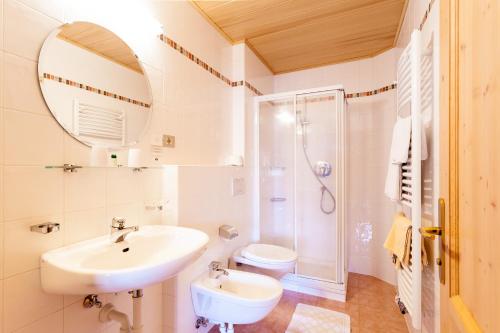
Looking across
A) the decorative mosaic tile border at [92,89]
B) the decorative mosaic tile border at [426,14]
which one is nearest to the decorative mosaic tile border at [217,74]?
the decorative mosaic tile border at [92,89]

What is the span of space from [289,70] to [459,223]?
2.77 metres

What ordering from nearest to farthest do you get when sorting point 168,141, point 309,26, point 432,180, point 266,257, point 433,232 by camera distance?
point 433,232, point 432,180, point 168,141, point 266,257, point 309,26

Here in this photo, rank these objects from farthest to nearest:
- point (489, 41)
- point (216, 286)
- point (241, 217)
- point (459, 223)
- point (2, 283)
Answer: point (241, 217) → point (216, 286) → point (2, 283) → point (459, 223) → point (489, 41)

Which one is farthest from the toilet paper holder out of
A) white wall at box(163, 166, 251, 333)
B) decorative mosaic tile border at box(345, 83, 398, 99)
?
decorative mosaic tile border at box(345, 83, 398, 99)

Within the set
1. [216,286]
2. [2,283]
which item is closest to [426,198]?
[216,286]

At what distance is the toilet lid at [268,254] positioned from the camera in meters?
1.94

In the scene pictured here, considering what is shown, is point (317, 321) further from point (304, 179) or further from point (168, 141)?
point (168, 141)

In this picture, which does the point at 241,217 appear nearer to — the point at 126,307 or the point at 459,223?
the point at 126,307

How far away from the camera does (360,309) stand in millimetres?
2068

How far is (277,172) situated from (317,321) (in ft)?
4.74

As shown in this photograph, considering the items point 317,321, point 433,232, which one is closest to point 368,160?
point 317,321

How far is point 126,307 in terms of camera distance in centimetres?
128

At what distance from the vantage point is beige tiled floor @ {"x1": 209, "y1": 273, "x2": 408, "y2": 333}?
183cm

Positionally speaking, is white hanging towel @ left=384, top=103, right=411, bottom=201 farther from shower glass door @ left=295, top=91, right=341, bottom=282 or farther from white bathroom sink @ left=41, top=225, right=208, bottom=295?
white bathroom sink @ left=41, top=225, right=208, bottom=295
